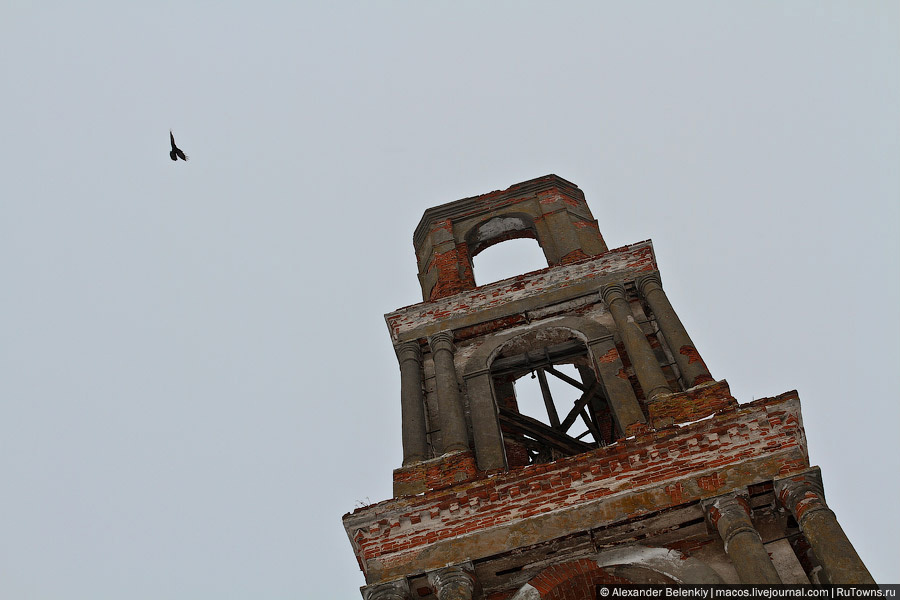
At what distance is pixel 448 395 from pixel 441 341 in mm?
1392

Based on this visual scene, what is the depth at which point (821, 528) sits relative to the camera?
944 centimetres

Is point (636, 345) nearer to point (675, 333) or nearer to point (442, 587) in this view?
point (675, 333)

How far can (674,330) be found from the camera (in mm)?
13742

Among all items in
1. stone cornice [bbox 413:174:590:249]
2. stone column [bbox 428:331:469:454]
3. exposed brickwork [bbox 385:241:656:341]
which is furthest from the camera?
stone cornice [bbox 413:174:590:249]

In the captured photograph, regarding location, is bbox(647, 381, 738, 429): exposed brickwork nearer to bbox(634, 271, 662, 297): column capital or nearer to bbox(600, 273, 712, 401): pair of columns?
bbox(600, 273, 712, 401): pair of columns

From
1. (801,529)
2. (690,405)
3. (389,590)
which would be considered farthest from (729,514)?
(389,590)

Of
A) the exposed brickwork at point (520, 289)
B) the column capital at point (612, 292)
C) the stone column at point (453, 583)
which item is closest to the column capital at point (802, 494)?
the stone column at point (453, 583)

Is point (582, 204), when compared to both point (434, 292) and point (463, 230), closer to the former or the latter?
point (463, 230)

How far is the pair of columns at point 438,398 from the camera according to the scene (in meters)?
13.1

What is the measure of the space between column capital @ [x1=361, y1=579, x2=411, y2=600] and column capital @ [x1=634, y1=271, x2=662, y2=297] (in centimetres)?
640

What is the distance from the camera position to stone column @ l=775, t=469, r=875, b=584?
8.92 metres

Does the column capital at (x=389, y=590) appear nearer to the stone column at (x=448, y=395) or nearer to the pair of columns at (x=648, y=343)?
the stone column at (x=448, y=395)

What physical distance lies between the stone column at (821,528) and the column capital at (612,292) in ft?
16.6

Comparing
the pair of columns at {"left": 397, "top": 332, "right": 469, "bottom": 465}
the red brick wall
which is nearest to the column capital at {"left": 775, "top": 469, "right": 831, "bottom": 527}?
the red brick wall
